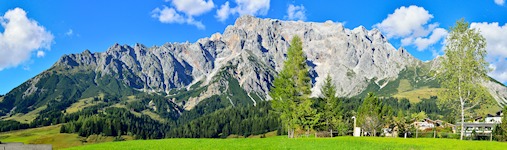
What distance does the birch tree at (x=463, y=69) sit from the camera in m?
59.8

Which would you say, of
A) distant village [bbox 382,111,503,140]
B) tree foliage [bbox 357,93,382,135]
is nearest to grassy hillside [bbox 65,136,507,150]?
distant village [bbox 382,111,503,140]

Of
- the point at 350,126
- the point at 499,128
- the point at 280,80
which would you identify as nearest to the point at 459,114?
the point at 499,128

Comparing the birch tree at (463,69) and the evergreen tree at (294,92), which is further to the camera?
the evergreen tree at (294,92)

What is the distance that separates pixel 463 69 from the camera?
59906 millimetres

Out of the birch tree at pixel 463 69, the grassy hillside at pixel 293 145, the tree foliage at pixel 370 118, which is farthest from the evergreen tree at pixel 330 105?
the grassy hillside at pixel 293 145

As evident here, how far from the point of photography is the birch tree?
59.8 meters

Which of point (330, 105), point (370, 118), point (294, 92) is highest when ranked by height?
point (294, 92)

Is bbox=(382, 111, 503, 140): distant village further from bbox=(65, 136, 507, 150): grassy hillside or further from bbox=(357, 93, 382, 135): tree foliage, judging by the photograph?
bbox=(65, 136, 507, 150): grassy hillside

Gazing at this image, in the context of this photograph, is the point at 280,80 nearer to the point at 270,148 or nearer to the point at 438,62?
the point at 438,62

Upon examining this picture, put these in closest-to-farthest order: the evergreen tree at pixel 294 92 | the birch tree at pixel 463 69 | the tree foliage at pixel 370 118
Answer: the birch tree at pixel 463 69, the evergreen tree at pixel 294 92, the tree foliage at pixel 370 118

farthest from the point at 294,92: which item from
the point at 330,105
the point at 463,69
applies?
the point at 330,105

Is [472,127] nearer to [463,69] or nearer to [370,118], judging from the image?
[370,118]

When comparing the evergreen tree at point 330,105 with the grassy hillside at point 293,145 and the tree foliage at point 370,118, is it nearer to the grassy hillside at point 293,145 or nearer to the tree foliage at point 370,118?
the tree foliage at point 370,118

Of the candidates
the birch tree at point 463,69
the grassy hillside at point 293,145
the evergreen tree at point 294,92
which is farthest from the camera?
the evergreen tree at point 294,92
